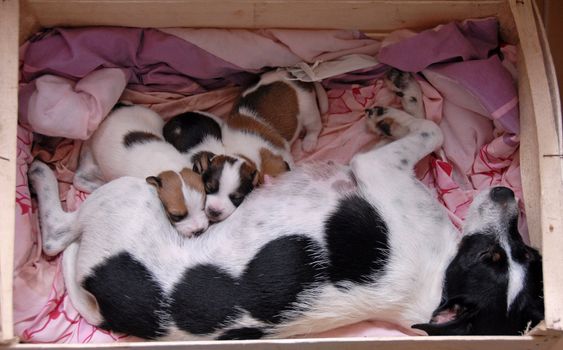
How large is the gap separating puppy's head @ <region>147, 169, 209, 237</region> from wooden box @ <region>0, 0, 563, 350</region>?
53cm

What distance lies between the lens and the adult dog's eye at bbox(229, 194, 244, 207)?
106 inches

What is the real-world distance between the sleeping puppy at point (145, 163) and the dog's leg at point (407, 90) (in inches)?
40.8

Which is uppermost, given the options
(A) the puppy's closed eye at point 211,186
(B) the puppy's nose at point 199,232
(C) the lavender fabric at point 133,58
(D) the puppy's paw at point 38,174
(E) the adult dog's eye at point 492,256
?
(C) the lavender fabric at point 133,58

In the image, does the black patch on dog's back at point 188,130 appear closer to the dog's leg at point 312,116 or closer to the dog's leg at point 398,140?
the dog's leg at point 312,116

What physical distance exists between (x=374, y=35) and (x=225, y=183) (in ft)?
3.44

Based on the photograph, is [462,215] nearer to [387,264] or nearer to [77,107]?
[387,264]

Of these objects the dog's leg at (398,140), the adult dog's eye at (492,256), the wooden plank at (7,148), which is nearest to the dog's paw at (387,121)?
the dog's leg at (398,140)

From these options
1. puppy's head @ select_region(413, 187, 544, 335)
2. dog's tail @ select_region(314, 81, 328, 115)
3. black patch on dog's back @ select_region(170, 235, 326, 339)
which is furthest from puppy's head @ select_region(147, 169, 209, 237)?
puppy's head @ select_region(413, 187, 544, 335)

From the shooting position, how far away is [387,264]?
8.04 feet

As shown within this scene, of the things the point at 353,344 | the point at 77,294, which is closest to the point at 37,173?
the point at 77,294

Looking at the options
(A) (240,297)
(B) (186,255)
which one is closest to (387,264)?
(A) (240,297)

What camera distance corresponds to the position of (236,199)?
269cm

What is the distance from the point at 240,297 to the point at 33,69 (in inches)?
55.1

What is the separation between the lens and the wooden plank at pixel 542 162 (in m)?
2.23
